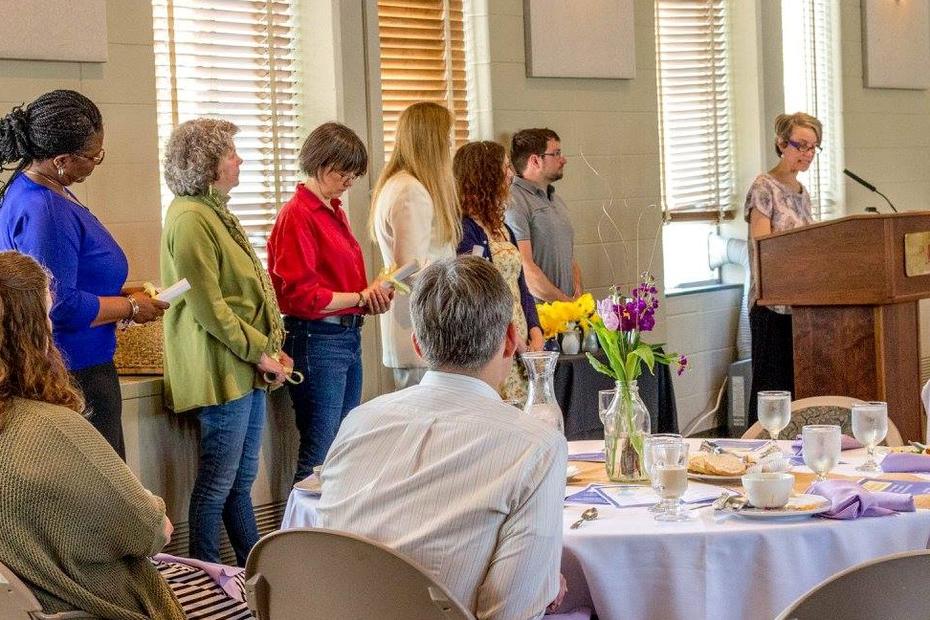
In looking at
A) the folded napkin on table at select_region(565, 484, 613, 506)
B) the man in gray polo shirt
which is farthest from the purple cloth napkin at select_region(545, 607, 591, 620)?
the man in gray polo shirt

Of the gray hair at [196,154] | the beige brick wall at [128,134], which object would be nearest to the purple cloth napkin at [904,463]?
the gray hair at [196,154]

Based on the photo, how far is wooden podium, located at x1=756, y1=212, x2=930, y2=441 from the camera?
4328 millimetres

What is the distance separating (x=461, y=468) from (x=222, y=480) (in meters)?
1.97

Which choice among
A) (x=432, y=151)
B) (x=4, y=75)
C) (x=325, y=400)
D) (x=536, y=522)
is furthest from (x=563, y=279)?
(x=536, y=522)

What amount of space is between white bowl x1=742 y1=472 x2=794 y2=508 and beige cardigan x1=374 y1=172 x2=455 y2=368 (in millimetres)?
2035

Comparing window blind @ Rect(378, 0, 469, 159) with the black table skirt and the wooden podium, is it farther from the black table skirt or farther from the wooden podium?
the wooden podium

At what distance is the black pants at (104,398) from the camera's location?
129 inches

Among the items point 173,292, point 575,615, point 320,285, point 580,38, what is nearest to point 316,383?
point 320,285

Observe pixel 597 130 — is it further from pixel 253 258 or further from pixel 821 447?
pixel 821 447

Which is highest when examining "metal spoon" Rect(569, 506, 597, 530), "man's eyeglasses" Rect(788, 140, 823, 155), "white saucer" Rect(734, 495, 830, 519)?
"man's eyeglasses" Rect(788, 140, 823, 155)

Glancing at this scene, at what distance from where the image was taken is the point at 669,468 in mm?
2172

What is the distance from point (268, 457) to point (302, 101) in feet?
4.86

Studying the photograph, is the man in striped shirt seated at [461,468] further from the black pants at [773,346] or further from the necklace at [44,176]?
the black pants at [773,346]

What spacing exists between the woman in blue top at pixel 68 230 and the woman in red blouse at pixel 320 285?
2.47ft
